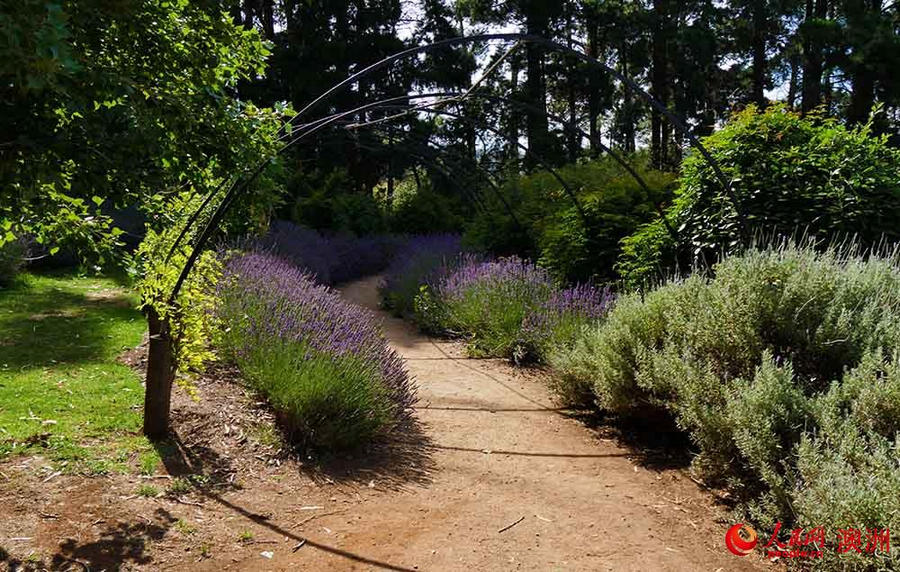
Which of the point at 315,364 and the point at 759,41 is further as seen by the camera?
the point at 759,41

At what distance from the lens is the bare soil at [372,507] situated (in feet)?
8.96

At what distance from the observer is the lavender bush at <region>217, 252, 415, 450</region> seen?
12.3ft

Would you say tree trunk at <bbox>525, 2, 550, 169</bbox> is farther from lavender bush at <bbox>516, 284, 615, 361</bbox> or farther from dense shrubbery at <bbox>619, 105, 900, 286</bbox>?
dense shrubbery at <bbox>619, 105, 900, 286</bbox>

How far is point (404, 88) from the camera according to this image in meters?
20.9

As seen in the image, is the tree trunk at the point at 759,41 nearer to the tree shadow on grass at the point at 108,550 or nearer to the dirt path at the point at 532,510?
the dirt path at the point at 532,510

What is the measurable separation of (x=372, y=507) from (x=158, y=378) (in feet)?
4.95

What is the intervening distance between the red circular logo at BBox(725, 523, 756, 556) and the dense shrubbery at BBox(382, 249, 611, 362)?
2.53 metres

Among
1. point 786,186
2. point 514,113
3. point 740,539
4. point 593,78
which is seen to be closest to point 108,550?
point 740,539

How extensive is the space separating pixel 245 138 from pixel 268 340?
193 cm

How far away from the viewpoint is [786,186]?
5172 mm

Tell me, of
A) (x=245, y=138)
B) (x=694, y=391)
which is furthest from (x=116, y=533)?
(x=694, y=391)

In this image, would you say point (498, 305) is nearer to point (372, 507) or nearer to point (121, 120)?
point (372, 507)

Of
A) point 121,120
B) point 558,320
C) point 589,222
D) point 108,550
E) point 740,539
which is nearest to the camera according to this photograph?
point 121,120

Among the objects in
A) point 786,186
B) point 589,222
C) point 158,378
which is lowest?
point 158,378
